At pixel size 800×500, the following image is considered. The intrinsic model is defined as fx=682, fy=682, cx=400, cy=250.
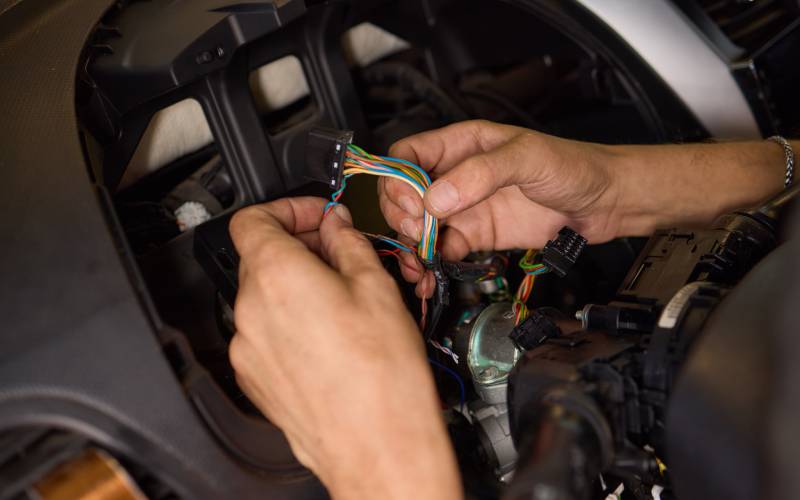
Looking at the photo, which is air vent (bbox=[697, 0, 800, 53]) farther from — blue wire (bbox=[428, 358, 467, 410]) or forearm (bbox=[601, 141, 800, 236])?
blue wire (bbox=[428, 358, 467, 410])

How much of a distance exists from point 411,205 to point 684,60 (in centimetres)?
75

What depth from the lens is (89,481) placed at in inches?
25.8

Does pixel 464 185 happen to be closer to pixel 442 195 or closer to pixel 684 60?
pixel 442 195

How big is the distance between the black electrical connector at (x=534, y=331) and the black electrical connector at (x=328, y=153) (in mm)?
313

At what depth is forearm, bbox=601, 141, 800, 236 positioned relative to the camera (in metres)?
1.20

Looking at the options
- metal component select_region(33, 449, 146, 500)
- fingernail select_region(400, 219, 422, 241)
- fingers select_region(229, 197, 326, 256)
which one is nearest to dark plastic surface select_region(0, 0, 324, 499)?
metal component select_region(33, 449, 146, 500)

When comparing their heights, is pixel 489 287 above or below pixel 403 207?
below

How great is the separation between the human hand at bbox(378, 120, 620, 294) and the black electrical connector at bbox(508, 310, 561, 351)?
0.54 ft

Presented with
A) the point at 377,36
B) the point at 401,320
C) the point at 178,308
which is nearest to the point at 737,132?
the point at 377,36

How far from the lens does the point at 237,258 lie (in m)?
0.95

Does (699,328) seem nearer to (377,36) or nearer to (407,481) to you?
(407,481)

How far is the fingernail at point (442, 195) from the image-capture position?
85 cm

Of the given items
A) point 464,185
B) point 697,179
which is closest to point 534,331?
point 464,185

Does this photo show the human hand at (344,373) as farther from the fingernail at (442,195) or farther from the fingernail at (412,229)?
the fingernail at (412,229)
